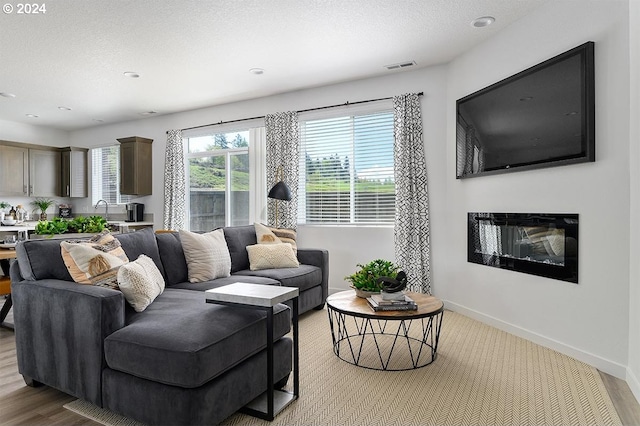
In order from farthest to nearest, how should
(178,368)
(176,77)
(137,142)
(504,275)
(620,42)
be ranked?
(137,142), (176,77), (504,275), (620,42), (178,368)

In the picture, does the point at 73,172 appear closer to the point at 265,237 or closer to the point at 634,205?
the point at 265,237

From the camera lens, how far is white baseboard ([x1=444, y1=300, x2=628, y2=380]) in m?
2.61

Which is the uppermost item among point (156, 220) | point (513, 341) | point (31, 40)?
point (31, 40)

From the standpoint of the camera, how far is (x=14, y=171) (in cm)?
677

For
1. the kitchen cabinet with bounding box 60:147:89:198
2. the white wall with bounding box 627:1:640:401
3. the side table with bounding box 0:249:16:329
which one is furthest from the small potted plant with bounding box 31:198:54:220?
the white wall with bounding box 627:1:640:401

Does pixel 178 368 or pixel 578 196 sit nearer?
pixel 178 368

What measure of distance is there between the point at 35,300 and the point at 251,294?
1258 mm

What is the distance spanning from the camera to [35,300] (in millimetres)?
2230

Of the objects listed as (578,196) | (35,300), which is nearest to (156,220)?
(35,300)

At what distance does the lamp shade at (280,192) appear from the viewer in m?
4.74

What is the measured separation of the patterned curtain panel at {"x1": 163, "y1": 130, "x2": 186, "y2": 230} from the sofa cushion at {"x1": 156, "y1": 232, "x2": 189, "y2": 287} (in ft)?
10.1

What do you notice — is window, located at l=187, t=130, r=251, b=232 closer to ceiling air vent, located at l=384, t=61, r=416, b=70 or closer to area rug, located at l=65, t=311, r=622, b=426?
ceiling air vent, located at l=384, t=61, r=416, b=70

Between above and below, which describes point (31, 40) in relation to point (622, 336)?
above

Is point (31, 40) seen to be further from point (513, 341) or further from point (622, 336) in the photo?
point (622, 336)
